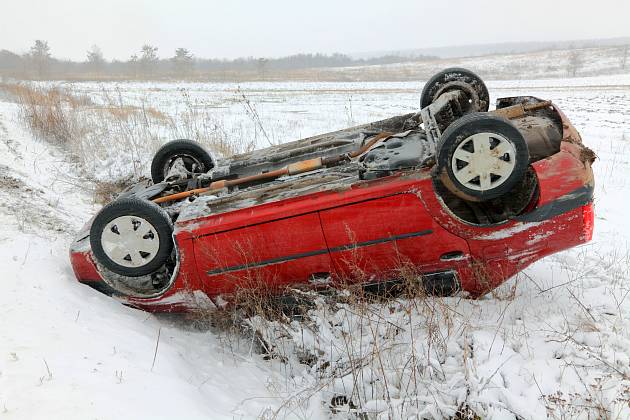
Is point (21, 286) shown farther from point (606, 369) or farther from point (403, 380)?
point (606, 369)

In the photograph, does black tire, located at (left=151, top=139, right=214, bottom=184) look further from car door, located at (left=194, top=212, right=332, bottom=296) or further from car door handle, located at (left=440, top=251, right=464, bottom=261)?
car door handle, located at (left=440, top=251, right=464, bottom=261)

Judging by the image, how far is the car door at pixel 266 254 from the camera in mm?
2836

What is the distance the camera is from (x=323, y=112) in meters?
14.2

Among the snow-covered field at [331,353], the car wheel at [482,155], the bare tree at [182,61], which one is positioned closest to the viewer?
the snow-covered field at [331,353]

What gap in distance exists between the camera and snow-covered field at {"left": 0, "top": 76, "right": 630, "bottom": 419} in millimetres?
2053

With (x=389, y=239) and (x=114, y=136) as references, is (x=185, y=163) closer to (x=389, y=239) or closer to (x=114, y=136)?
(x=389, y=239)

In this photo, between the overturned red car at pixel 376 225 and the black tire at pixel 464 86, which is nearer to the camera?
the overturned red car at pixel 376 225

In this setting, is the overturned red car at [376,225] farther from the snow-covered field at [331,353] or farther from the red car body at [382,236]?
the snow-covered field at [331,353]

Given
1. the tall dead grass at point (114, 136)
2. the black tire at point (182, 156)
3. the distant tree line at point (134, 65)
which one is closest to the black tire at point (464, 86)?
the black tire at point (182, 156)

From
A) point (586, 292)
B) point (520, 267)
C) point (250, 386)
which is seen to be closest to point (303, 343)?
point (250, 386)

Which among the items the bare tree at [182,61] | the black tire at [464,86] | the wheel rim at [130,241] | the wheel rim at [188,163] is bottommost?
the wheel rim at [130,241]

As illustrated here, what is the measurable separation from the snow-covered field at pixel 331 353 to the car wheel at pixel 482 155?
0.78 m

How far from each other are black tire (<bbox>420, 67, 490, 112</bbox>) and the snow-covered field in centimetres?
174

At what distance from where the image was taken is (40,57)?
47.7 metres
